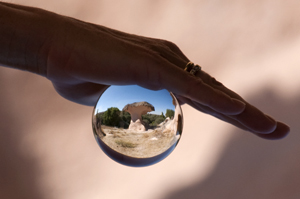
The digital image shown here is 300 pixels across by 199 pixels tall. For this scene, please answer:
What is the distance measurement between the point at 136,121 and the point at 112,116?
0.23ft

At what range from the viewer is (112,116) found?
2.91 ft

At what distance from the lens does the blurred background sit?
5.48ft

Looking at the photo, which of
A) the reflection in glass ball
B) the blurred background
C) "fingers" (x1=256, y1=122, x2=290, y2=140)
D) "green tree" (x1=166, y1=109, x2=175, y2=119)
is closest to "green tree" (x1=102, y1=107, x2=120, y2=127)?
the reflection in glass ball

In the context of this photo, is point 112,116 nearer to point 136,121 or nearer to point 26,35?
point 136,121

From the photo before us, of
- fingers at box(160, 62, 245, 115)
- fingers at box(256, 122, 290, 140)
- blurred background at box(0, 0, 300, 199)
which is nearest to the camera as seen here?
fingers at box(160, 62, 245, 115)

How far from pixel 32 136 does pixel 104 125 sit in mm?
1135

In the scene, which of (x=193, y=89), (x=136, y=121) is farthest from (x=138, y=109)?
(x=193, y=89)

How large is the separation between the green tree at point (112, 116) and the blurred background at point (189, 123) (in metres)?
0.93

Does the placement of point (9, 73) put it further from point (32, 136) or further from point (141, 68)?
point (141, 68)

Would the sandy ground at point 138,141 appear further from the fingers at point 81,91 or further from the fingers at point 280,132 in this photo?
the fingers at point 280,132

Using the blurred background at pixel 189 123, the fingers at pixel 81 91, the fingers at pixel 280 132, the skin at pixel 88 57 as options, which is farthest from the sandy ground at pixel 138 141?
Result: the blurred background at pixel 189 123

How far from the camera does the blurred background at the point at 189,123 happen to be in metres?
1.67

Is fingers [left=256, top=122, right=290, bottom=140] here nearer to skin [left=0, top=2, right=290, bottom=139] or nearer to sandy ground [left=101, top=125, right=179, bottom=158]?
skin [left=0, top=2, right=290, bottom=139]

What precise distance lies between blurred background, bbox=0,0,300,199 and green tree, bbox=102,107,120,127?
0.93m
